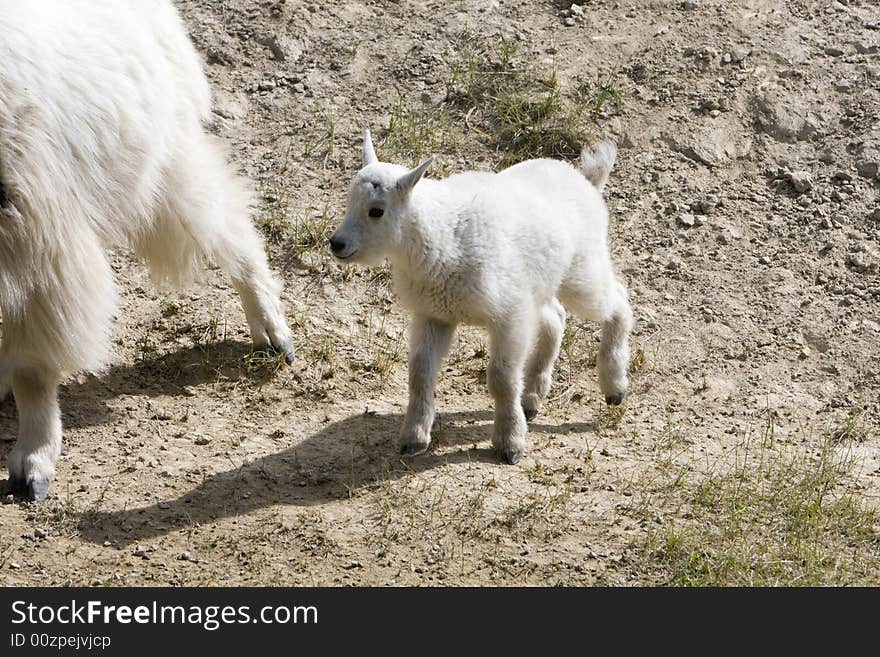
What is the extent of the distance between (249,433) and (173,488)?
60 centimetres

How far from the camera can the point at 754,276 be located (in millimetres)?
7070

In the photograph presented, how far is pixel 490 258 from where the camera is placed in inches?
199

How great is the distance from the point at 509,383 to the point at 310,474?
965mm

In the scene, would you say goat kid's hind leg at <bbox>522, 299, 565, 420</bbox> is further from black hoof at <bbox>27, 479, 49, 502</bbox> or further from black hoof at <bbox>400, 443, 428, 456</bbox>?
black hoof at <bbox>27, 479, 49, 502</bbox>

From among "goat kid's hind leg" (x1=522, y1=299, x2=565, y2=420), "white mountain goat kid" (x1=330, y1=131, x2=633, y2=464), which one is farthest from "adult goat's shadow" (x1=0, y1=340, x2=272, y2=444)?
"goat kid's hind leg" (x1=522, y1=299, x2=565, y2=420)

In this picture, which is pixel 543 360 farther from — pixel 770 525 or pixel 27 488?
pixel 27 488

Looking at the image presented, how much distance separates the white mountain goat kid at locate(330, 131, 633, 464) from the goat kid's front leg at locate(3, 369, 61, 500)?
1.41 meters

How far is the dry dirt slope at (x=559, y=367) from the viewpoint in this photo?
480 cm

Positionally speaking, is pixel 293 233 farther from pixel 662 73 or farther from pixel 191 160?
pixel 662 73

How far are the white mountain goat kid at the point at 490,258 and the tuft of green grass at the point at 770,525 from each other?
2.81 ft

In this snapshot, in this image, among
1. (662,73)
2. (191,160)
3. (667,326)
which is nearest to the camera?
(191,160)

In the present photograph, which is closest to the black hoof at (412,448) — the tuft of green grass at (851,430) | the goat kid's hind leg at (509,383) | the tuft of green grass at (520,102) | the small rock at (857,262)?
the goat kid's hind leg at (509,383)

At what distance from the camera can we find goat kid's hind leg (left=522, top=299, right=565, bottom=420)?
5.68 meters

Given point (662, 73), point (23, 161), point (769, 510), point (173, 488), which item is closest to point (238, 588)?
point (173, 488)
